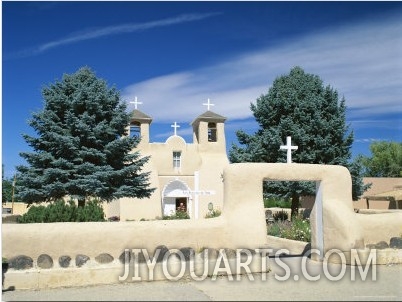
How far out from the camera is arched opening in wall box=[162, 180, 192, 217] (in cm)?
3050

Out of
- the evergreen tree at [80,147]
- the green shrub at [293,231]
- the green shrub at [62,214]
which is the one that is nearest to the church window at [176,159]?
the evergreen tree at [80,147]

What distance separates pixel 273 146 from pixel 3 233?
14966 millimetres

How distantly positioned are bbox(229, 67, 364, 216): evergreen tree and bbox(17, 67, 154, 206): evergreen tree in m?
6.76

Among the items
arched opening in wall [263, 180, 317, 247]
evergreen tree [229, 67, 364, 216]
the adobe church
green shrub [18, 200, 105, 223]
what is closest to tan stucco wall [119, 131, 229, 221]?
the adobe church

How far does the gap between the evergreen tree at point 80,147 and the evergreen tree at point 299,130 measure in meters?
6.76

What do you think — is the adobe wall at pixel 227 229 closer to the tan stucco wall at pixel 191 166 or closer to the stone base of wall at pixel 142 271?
the stone base of wall at pixel 142 271

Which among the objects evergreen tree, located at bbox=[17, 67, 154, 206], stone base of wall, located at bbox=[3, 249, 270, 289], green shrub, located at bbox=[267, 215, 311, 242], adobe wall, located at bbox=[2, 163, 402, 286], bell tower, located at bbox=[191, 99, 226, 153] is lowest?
stone base of wall, located at bbox=[3, 249, 270, 289]

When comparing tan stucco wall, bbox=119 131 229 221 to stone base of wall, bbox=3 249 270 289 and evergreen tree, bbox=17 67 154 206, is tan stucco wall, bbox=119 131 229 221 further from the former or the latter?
stone base of wall, bbox=3 249 270 289

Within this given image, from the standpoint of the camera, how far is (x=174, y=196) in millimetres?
30672

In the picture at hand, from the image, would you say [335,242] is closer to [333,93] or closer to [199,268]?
[199,268]

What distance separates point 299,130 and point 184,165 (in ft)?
38.1

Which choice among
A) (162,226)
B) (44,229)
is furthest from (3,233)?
(162,226)

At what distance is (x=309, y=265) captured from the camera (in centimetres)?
1184

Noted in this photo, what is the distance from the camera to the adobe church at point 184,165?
98.1 feet
